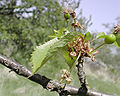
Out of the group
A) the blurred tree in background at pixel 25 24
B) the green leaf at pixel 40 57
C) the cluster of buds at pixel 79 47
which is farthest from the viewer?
Result: the blurred tree in background at pixel 25 24

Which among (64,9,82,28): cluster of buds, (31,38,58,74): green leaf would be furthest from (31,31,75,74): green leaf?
(64,9,82,28): cluster of buds

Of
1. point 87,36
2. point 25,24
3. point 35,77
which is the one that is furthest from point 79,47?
point 25,24

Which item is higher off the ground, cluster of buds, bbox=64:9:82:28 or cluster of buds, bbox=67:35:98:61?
cluster of buds, bbox=64:9:82:28

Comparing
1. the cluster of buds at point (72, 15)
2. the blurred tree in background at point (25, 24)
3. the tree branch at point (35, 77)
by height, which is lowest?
the tree branch at point (35, 77)

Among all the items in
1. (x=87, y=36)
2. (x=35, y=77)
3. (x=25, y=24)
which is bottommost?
(x=35, y=77)

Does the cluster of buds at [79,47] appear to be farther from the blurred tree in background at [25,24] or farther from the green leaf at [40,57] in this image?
the blurred tree in background at [25,24]

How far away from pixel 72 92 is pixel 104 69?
6.38 meters

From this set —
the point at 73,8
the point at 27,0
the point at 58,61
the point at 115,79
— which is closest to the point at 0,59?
the point at 73,8

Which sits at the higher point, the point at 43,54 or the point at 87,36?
the point at 87,36

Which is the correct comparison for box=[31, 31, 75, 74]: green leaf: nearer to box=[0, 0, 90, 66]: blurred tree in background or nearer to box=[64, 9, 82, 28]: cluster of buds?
box=[64, 9, 82, 28]: cluster of buds

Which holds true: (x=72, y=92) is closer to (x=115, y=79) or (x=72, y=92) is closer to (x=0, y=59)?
(x=0, y=59)

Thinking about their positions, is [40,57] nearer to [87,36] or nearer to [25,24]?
[87,36]

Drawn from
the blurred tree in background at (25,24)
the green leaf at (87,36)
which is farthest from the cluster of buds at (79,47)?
the blurred tree in background at (25,24)

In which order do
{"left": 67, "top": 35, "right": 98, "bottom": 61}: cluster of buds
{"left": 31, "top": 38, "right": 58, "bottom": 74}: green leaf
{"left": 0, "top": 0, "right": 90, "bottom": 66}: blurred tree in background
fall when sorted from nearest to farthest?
{"left": 31, "top": 38, "right": 58, "bottom": 74}: green leaf → {"left": 67, "top": 35, "right": 98, "bottom": 61}: cluster of buds → {"left": 0, "top": 0, "right": 90, "bottom": 66}: blurred tree in background
